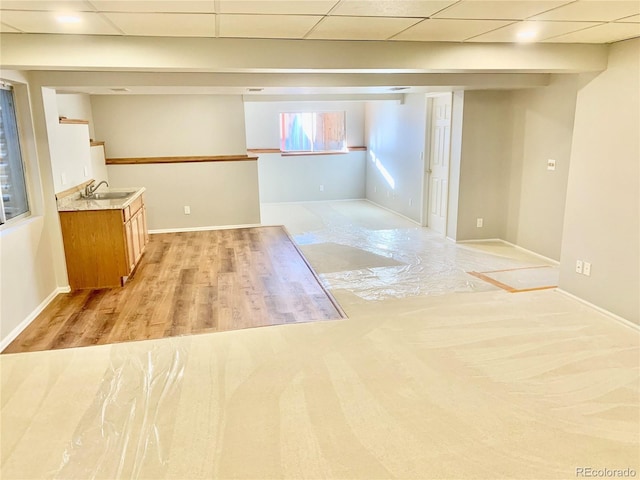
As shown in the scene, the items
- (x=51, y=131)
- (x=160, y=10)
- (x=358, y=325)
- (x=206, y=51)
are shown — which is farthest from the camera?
(x=51, y=131)

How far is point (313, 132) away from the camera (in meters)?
9.77

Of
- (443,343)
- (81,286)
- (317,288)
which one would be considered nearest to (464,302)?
(443,343)

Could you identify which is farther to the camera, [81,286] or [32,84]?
[81,286]

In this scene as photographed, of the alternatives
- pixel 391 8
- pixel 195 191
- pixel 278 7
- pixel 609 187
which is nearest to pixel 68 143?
pixel 195 191

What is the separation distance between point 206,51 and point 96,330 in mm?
2305

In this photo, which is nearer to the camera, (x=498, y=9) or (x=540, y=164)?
(x=498, y=9)

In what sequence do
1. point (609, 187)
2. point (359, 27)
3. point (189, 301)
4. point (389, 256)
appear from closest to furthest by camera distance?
1. point (359, 27)
2. point (609, 187)
3. point (189, 301)
4. point (389, 256)

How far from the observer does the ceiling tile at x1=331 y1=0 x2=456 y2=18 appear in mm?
2281

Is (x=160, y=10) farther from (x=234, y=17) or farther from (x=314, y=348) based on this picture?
(x=314, y=348)

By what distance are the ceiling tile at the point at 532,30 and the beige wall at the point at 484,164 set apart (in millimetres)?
2535

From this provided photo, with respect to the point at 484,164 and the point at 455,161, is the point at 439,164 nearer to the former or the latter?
the point at 455,161

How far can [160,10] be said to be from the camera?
7.75 feet

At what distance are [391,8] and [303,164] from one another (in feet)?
23.5

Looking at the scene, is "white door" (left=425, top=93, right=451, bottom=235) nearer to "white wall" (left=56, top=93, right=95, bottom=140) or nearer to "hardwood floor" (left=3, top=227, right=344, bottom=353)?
"hardwood floor" (left=3, top=227, right=344, bottom=353)
